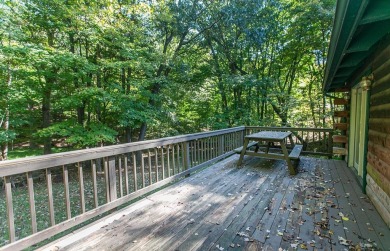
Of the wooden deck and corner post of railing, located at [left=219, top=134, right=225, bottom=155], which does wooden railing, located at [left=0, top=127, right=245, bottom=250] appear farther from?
the wooden deck

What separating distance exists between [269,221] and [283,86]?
30.7 feet

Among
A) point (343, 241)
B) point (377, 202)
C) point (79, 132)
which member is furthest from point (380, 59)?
point (79, 132)

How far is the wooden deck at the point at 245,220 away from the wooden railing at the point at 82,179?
183 mm

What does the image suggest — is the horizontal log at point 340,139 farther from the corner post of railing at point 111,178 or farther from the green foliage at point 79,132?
the green foliage at point 79,132

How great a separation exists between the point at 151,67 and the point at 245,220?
21.3 ft

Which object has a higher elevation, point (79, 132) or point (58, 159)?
point (58, 159)

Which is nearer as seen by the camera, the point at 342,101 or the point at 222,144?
the point at 342,101

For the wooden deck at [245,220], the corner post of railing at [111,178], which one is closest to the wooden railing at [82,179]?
the corner post of railing at [111,178]

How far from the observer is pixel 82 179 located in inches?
89.2

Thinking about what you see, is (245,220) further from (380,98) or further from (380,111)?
(380,98)

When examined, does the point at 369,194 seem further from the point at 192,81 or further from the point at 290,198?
the point at 192,81

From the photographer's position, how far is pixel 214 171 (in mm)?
4504

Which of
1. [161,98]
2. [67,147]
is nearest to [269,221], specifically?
[161,98]

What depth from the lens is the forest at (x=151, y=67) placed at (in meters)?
6.28
